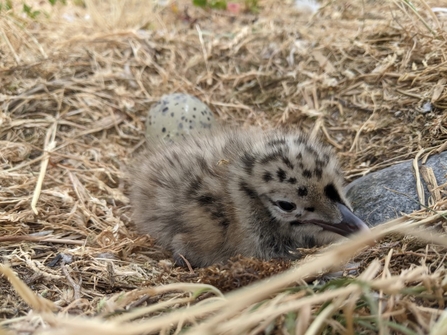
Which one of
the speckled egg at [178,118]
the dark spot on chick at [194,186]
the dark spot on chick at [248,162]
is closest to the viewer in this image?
the dark spot on chick at [248,162]

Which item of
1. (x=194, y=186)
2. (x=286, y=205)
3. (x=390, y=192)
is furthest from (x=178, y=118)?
(x=390, y=192)

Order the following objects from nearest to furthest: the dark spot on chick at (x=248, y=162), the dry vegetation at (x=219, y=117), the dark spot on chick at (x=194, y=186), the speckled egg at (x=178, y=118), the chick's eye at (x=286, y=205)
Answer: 1. the dry vegetation at (x=219, y=117)
2. the chick's eye at (x=286, y=205)
3. the dark spot on chick at (x=248, y=162)
4. the dark spot on chick at (x=194, y=186)
5. the speckled egg at (x=178, y=118)

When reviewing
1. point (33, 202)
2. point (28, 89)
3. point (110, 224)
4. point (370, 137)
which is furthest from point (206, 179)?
point (28, 89)

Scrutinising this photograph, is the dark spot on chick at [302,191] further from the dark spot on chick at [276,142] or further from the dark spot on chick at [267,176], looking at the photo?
the dark spot on chick at [276,142]

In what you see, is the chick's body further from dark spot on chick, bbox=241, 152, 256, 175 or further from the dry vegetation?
the dry vegetation

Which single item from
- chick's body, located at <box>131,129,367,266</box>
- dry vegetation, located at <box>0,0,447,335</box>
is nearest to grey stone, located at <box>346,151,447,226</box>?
dry vegetation, located at <box>0,0,447,335</box>

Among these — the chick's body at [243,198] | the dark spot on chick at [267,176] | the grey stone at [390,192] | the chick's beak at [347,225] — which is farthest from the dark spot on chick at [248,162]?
the grey stone at [390,192]

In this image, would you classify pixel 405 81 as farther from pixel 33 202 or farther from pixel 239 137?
pixel 33 202
